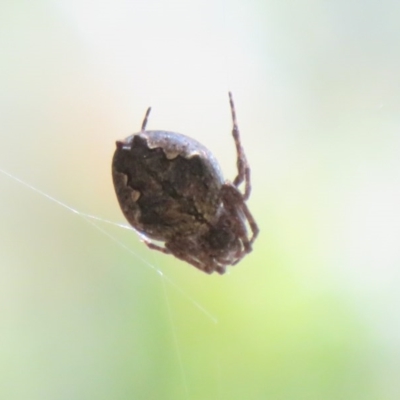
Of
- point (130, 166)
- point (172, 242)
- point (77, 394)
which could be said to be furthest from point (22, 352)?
point (130, 166)

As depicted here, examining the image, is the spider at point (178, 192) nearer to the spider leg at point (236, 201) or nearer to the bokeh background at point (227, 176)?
the spider leg at point (236, 201)

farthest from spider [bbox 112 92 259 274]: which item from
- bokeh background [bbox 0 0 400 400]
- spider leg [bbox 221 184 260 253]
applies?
bokeh background [bbox 0 0 400 400]

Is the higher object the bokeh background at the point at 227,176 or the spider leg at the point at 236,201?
the bokeh background at the point at 227,176

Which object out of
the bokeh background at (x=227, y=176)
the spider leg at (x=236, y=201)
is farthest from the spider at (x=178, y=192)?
the bokeh background at (x=227, y=176)

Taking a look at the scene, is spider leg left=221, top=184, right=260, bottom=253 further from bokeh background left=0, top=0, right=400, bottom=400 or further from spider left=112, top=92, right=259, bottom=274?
bokeh background left=0, top=0, right=400, bottom=400

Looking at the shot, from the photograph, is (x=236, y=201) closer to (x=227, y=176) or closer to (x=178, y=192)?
(x=178, y=192)

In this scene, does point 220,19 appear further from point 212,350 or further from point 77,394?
point 77,394

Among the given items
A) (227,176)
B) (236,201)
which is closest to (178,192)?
(236,201)
